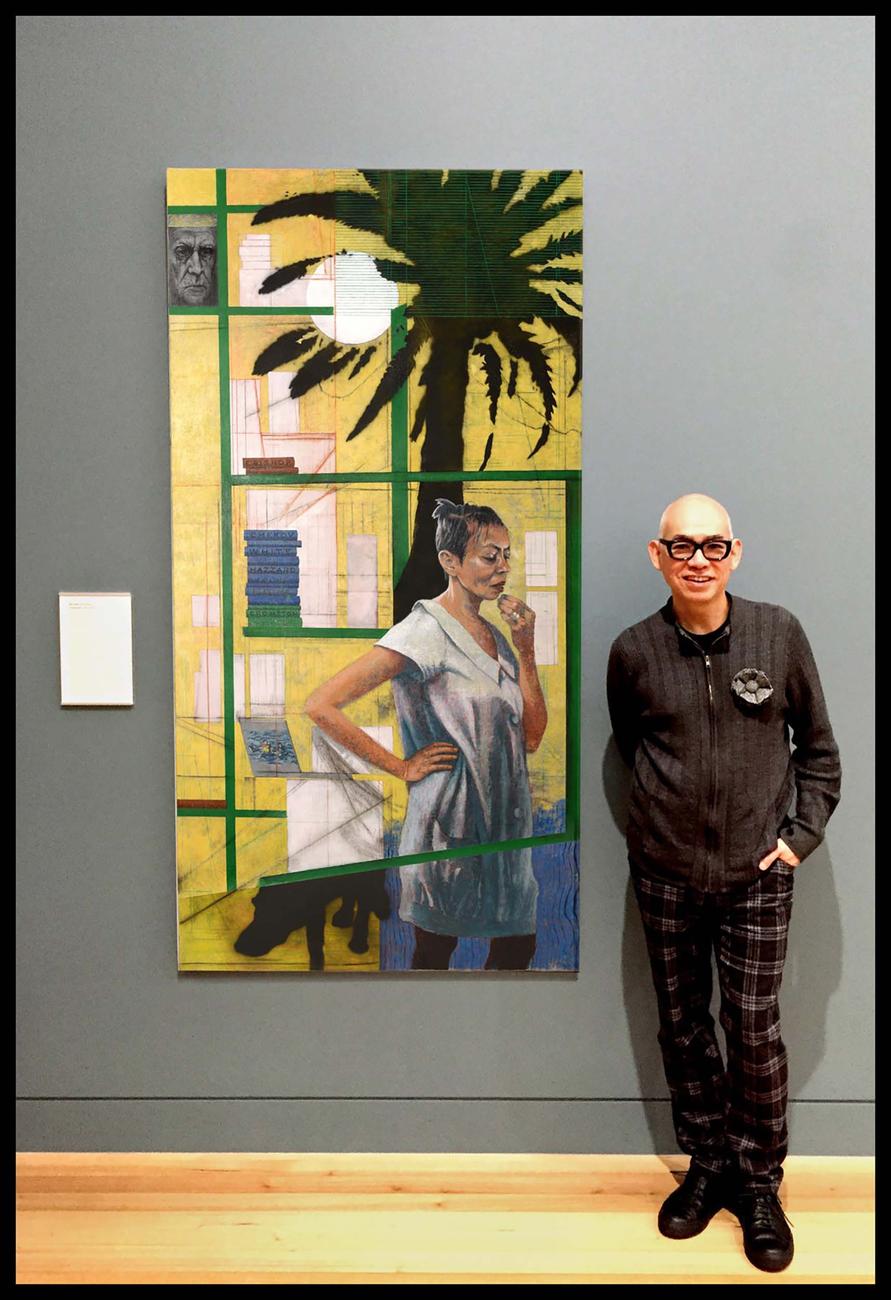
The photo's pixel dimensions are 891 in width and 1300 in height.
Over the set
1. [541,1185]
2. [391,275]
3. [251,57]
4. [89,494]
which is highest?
[251,57]

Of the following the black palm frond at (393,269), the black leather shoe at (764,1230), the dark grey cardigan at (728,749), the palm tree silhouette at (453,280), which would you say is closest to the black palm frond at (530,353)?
the palm tree silhouette at (453,280)

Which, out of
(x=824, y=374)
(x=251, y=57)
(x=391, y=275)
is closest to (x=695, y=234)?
(x=824, y=374)

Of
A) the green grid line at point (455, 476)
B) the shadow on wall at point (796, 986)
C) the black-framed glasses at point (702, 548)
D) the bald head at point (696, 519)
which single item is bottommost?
the shadow on wall at point (796, 986)

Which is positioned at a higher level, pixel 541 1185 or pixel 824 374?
pixel 824 374

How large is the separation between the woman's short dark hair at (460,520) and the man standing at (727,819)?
40cm

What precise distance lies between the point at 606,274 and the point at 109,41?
126 centimetres

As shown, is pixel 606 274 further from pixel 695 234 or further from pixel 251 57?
pixel 251 57

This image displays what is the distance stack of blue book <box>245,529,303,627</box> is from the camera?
2.21 metres

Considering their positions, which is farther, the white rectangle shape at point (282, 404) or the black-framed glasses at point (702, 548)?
the white rectangle shape at point (282, 404)

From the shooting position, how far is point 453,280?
2162 mm

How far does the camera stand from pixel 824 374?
86.0 inches

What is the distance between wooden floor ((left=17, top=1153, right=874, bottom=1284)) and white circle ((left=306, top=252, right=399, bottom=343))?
1.94 metres

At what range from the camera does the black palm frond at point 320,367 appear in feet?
7.15

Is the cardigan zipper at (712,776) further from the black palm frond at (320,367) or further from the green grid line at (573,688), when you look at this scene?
the black palm frond at (320,367)
